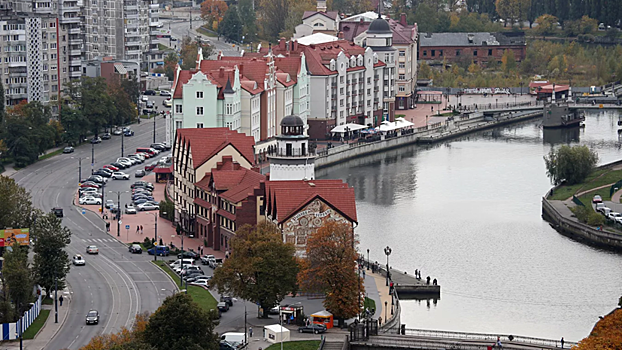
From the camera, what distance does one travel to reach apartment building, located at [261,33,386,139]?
15862 centimetres

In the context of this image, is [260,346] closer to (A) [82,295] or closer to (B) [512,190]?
(A) [82,295]

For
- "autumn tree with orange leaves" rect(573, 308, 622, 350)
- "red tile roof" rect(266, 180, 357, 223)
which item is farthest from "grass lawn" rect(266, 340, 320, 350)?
"autumn tree with orange leaves" rect(573, 308, 622, 350)

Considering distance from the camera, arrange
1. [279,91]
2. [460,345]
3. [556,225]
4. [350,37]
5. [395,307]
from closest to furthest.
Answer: [460,345], [395,307], [556,225], [279,91], [350,37]

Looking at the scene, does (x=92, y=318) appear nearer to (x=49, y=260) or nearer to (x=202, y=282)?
(x=49, y=260)

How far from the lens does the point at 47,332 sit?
272 ft

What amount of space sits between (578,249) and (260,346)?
120 ft

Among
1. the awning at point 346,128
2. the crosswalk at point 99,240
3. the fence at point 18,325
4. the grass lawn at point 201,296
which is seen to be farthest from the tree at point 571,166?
the fence at point 18,325

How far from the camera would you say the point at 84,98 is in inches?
5974

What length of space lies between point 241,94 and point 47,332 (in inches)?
2339

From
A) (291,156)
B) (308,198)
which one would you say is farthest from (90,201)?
(308,198)

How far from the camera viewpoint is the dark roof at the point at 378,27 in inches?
6860

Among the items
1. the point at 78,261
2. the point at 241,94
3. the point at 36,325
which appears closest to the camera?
the point at 36,325

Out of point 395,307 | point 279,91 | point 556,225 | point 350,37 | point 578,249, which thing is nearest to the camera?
point 395,307

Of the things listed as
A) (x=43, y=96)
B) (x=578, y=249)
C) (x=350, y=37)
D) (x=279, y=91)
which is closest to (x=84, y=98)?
(x=43, y=96)
